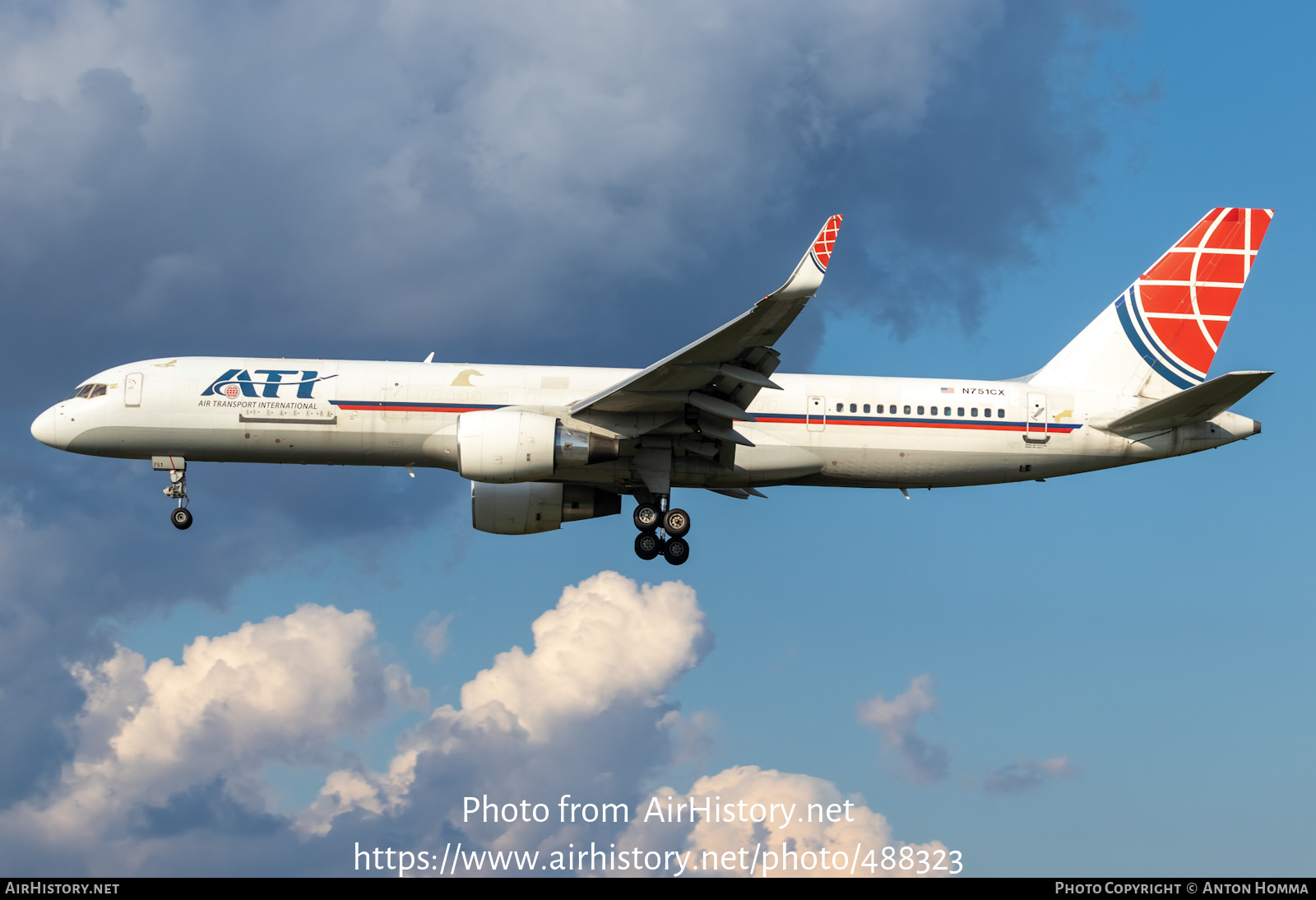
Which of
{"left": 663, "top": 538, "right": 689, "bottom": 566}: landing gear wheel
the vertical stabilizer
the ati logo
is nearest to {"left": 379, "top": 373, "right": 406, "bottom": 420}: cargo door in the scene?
the ati logo

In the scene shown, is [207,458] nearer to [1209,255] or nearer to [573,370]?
[573,370]

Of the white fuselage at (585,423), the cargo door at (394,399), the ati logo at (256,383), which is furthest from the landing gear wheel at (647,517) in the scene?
the ati logo at (256,383)

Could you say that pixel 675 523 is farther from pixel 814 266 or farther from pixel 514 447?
pixel 814 266

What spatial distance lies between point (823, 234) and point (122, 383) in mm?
19277

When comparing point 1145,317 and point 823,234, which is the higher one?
point 1145,317

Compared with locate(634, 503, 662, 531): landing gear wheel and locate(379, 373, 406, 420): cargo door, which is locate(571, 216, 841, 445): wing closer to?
locate(634, 503, 662, 531): landing gear wheel

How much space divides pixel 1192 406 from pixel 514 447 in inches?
698

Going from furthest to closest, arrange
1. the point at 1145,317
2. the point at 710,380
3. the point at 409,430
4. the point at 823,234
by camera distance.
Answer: the point at 1145,317 < the point at 409,430 < the point at 710,380 < the point at 823,234

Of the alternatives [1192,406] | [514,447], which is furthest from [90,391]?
[1192,406]

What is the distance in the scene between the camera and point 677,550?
34750 mm

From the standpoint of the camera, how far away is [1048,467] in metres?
35.8

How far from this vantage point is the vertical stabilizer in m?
37.1

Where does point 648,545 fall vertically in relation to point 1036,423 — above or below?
below

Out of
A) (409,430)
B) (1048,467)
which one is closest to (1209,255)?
(1048,467)
